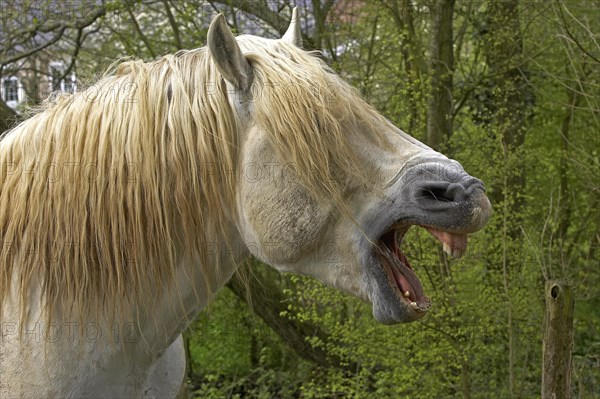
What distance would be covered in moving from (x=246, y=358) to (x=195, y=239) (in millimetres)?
8018

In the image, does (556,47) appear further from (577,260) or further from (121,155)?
(121,155)

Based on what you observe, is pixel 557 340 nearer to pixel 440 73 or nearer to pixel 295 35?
pixel 295 35

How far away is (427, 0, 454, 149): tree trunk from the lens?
6738 millimetres

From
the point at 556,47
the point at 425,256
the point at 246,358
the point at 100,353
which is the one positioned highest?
the point at 100,353

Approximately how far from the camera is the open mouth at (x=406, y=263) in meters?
1.75

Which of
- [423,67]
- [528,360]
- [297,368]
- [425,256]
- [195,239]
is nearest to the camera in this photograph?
[195,239]

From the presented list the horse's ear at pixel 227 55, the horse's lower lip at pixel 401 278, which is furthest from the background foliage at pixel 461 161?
the horse's lower lip at pixel 401 278

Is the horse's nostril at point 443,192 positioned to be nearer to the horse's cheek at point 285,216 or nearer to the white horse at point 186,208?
the white horse at point 186,208

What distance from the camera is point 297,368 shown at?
339 inches

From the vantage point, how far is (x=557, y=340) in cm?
378

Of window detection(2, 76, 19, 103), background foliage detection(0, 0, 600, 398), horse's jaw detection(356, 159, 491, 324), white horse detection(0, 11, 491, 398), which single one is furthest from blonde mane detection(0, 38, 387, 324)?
window detection(2, 76, 19, 103)

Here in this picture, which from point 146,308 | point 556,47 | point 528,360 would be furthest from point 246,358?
point 146,308

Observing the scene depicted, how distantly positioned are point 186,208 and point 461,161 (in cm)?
484

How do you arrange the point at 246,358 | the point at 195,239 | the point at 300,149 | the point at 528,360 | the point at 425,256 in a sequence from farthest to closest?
the point at 246,358, the point at 528,360, the point at 425,256, the point at 195,239, the point at 300,149
